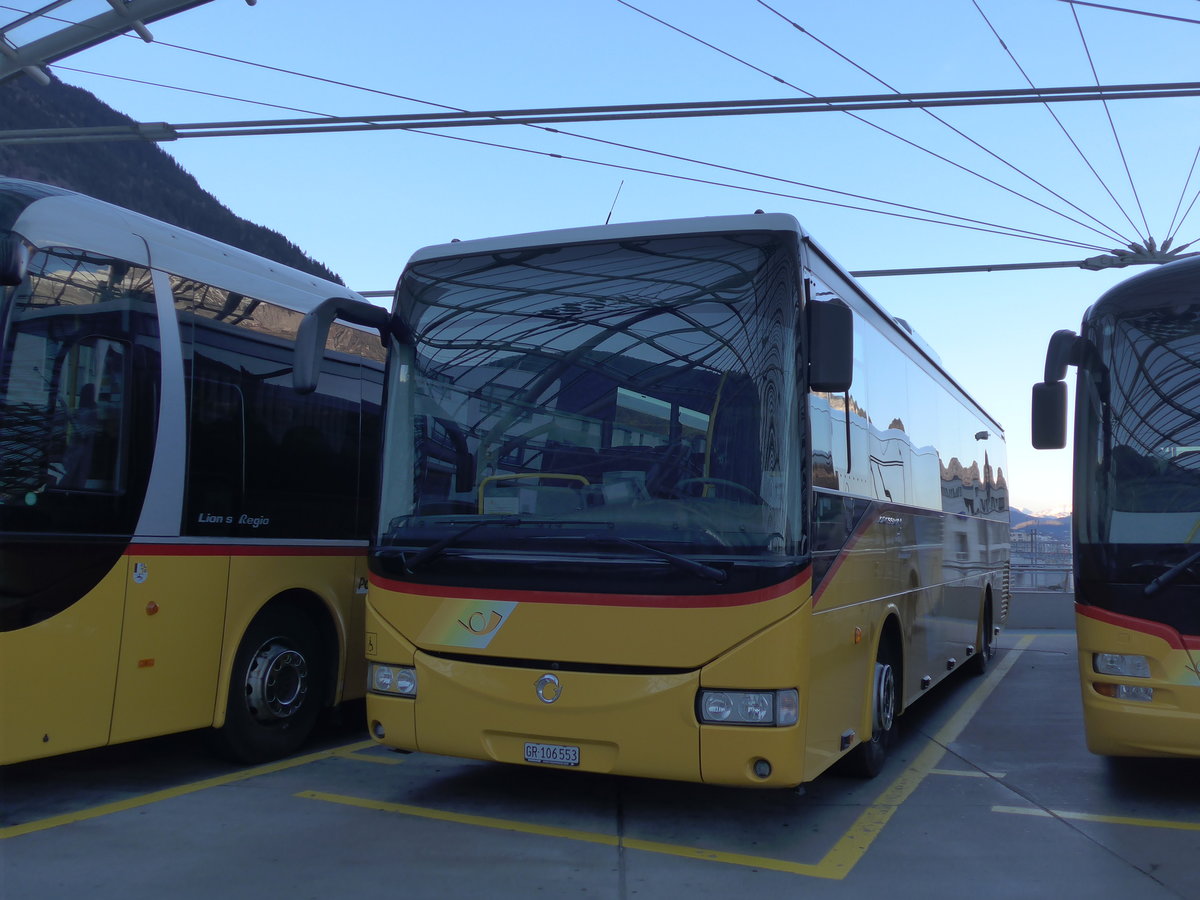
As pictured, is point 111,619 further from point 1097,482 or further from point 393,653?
point 1097,482

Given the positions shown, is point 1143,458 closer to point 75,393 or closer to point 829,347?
point 829,347

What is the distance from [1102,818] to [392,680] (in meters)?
4.10

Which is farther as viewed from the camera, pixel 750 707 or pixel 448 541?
pixel 448 541

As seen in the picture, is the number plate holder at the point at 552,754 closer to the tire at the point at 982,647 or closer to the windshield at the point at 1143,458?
the windshield at the point at 1143,458

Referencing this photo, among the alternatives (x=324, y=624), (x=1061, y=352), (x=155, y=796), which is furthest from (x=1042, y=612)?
(x=155, y=796)

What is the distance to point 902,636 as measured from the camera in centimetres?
788

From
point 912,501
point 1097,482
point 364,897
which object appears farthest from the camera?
point 912,501

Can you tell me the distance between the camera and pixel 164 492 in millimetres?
6566

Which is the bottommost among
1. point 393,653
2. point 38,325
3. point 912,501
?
point 393,653

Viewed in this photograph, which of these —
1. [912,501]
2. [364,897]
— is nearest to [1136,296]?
[912,501]

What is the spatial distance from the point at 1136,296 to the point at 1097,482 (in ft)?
3.96

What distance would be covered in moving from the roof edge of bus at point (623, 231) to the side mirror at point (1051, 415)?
8.62ft

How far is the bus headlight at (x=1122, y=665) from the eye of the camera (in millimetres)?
6457

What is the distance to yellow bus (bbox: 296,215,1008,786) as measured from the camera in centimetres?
544
